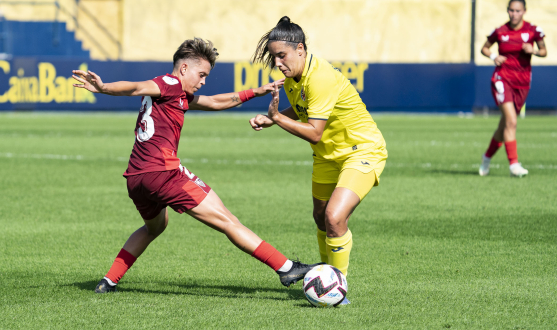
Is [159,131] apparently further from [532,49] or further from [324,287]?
[532,49]

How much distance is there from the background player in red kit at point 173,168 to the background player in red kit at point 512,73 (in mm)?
6722

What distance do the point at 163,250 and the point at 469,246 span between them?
8.19 ft

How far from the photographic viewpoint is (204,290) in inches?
199

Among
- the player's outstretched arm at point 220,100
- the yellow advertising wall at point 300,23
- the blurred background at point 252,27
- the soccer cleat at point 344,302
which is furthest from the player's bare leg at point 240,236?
the yellow advertising wall at point 300,23

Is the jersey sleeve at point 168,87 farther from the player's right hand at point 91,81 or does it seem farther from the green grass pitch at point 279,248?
the green grass pitch at point 279,248

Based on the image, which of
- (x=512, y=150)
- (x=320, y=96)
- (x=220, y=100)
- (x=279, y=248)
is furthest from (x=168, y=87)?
(x=512, y=150)

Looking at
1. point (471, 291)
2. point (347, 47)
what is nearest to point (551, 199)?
point (471, 291)

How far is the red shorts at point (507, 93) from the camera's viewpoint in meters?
11.0

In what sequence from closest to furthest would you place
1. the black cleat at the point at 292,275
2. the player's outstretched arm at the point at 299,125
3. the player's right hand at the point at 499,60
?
the player's outstretched arm at the point at 299,125 → the black cleat at the point at 292,275 → the player's right hand at the point at 499,60

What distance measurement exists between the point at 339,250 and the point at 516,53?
291 inches

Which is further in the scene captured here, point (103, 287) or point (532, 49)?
point (532, 49)

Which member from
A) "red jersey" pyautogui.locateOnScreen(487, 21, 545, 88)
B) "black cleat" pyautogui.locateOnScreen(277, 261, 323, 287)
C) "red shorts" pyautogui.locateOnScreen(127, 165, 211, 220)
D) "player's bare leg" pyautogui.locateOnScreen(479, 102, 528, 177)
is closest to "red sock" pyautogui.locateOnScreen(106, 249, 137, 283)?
"red shorts" pyautogui.locateOnScreen(127, 165, 211, 220)

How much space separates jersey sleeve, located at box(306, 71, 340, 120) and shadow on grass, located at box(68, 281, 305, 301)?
115 cm

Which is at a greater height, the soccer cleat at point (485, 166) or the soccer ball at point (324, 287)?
the soccer ball at point (324, 287)
